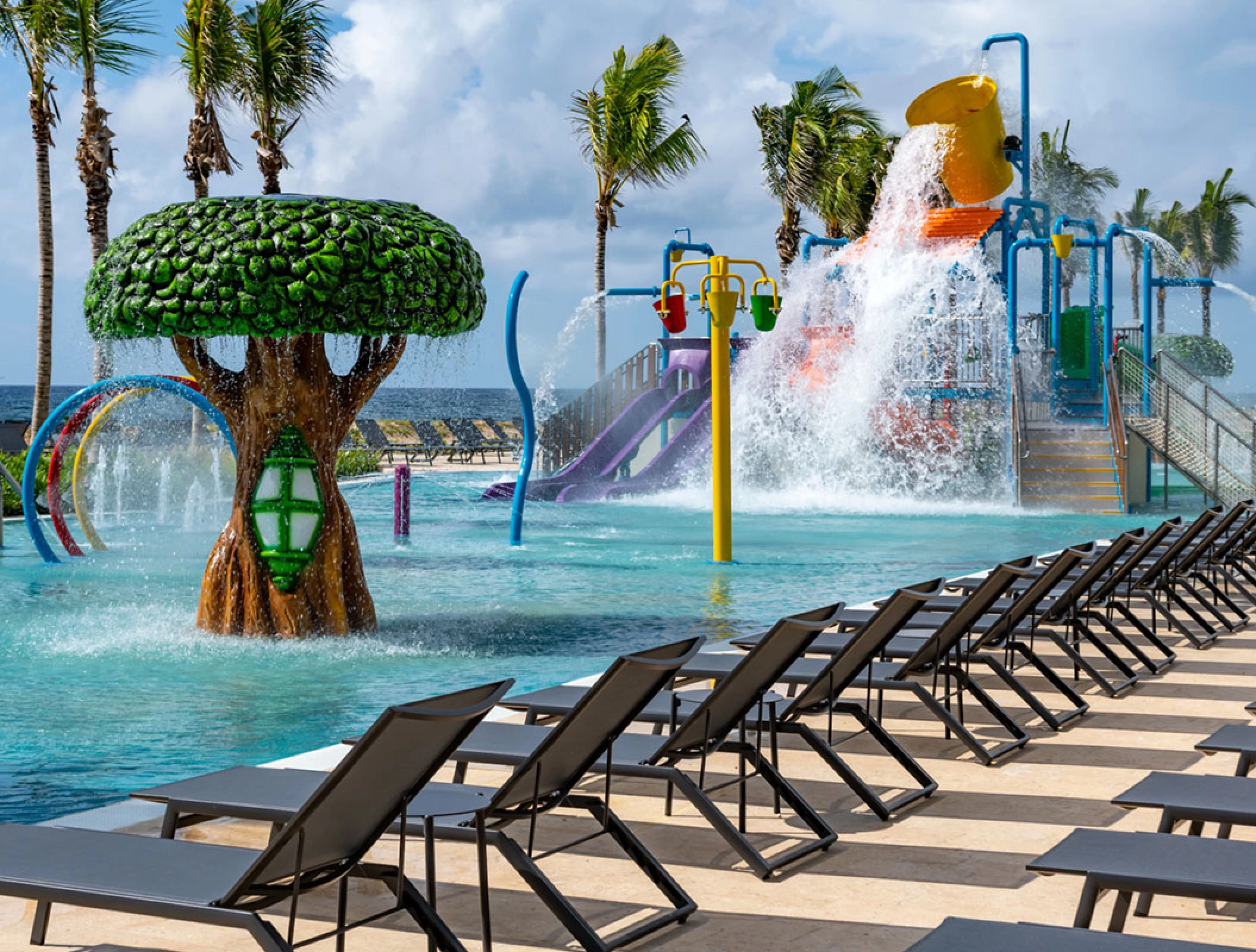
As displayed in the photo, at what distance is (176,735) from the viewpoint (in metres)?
7.02

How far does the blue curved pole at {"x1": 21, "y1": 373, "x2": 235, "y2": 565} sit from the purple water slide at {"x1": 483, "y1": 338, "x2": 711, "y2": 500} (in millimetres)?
11490

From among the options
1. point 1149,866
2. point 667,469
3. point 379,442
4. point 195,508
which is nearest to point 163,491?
point 195,508

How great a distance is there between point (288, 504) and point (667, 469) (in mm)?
18625

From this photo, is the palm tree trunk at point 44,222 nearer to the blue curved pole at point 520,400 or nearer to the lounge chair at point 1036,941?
the blue curved pole at point 520,400

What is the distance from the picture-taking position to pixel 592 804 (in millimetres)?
4121

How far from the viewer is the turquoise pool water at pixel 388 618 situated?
22.9 feet

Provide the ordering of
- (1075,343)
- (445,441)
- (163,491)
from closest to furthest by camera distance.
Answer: (163,491) → (1075,343) → (445,441)

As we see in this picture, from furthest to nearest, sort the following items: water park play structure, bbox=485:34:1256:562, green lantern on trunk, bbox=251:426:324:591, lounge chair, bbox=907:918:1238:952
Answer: water park play structure, bbox=485:34:1256:562 < green lantern on trunk, bbox=251:426:324:591 < lounge chair, bbox=907:918:1238:952

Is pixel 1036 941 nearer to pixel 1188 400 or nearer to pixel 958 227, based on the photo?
pixel 1188 400

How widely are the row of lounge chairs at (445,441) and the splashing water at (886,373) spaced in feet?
39.2

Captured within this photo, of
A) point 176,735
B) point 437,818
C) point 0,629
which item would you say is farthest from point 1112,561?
point 0,629

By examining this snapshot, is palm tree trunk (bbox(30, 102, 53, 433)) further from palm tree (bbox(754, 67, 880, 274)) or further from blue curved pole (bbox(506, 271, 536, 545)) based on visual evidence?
palm tree (bbox(754, 67, 880, 274))

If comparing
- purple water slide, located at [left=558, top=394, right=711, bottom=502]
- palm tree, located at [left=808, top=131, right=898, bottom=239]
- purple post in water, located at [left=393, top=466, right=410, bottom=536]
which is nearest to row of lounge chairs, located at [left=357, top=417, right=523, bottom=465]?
purple water slide, located at [left=558, top=394, right=711, bottom=502]

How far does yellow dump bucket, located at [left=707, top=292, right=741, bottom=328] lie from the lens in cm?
1479
